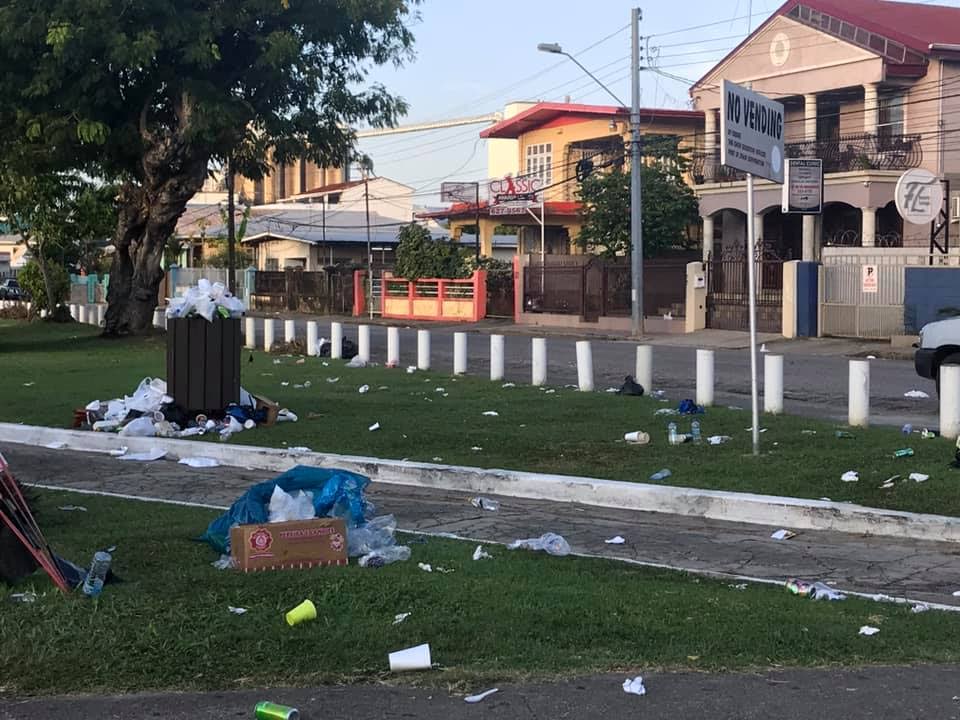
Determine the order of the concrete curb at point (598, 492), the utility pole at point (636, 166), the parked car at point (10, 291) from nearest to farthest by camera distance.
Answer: the concrete curb at point (598, 492), the utility pole at point (636, 166), the parked car at point (10, 291)

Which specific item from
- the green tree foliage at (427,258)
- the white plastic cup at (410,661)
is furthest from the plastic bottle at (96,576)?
the green tree foliage at (427,258)

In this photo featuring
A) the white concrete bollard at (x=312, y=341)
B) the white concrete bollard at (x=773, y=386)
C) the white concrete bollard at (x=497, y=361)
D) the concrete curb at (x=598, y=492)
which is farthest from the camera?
the white concrete bollard at (x=312, y=341)

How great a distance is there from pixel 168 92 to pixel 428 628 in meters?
24.3

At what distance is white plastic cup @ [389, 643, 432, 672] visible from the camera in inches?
210

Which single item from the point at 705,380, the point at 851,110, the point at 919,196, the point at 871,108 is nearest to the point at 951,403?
the point at 705,380

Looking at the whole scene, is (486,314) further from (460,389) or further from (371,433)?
(371,433)

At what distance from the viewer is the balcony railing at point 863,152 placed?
36781 mm

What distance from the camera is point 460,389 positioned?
1752 cm

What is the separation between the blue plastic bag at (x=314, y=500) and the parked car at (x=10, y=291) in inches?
2162

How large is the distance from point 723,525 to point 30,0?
21027 millimetres

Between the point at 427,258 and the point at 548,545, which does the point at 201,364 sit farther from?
the point at 427,258

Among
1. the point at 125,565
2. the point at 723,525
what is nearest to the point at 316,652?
the point at 125,565

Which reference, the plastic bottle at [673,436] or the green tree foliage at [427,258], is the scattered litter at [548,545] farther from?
the green tree foliage at [427,258]

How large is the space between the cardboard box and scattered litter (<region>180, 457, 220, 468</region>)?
15.8 feet
